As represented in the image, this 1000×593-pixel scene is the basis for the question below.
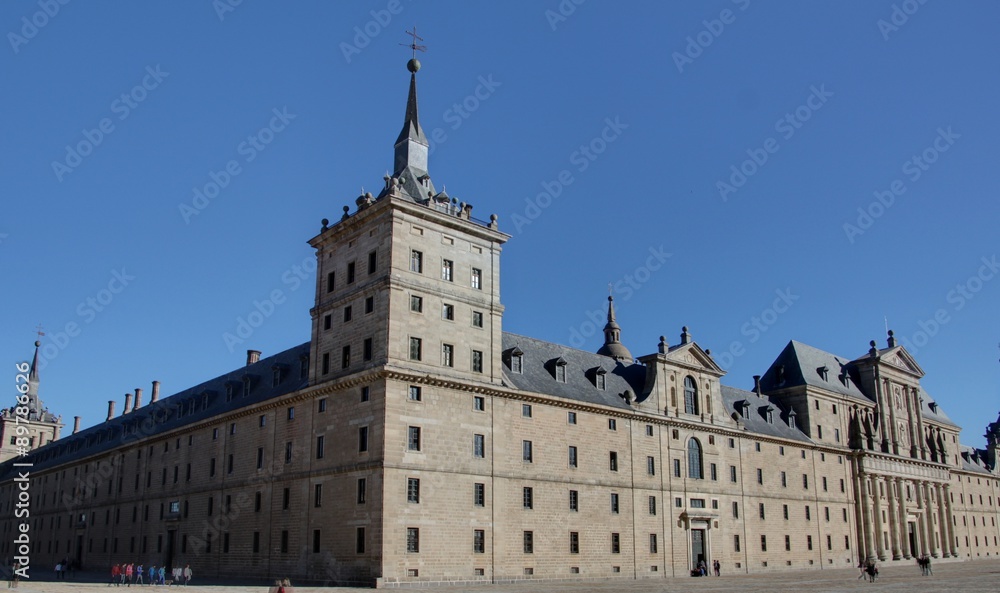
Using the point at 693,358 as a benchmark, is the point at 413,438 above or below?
below

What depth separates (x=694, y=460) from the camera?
6194cm

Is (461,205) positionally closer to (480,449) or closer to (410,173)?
(410,173)

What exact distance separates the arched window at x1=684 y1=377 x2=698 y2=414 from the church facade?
22 centimetres

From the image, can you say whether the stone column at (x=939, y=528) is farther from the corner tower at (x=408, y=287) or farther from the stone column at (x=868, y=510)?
the corner tower at (x=408, y=287)

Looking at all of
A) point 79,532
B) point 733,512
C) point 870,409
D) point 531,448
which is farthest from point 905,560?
point 79,532

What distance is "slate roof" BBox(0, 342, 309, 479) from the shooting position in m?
58.0

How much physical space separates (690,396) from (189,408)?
133 ft

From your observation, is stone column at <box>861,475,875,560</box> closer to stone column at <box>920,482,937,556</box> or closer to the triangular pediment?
stone column at <box>920,482,937,556</box>

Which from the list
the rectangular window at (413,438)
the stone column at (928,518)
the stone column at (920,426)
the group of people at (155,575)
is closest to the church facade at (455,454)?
the rectangular window at (413,438)

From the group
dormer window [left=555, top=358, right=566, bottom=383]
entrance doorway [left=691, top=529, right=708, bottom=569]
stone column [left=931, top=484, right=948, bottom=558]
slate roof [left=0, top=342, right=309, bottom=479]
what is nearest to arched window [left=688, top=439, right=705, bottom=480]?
entrance doorway [left=691, top=529, right=708, bottom=569]

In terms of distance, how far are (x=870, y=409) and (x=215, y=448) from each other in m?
61.3

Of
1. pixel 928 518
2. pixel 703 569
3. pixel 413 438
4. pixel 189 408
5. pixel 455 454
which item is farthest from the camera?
pixel 928 518

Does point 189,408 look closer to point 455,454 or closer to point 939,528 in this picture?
point 455,454

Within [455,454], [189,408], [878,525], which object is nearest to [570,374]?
[455,454]
